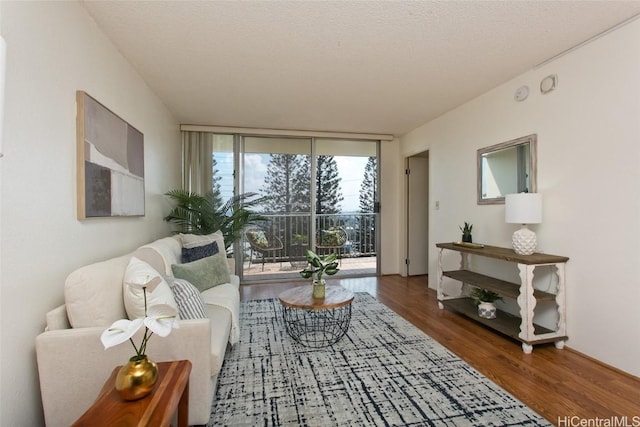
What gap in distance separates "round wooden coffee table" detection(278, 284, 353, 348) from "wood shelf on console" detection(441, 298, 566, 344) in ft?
3.96

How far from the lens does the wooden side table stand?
38.4 inches

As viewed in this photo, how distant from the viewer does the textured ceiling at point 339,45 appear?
74.2 inches

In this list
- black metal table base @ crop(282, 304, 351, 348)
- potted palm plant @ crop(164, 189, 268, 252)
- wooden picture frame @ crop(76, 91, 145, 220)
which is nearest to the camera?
wooden picture frame @ crop(76, 91, 145, 220)

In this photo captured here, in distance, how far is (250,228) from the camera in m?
4.91

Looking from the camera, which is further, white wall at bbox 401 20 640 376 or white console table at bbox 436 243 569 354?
white console table at bbox 436 243 569 354

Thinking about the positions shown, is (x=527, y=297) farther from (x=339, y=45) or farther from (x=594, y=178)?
(x=339, y=45)

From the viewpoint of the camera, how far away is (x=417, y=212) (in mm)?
5211

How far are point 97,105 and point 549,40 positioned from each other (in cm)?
324

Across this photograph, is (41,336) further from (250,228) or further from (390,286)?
(390,286)

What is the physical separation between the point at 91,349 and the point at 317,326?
1.94 meters

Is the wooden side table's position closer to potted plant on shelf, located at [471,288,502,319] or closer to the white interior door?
potted plant on shelf, located at [471,288,502,319]

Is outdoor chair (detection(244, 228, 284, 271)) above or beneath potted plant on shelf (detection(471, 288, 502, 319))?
above

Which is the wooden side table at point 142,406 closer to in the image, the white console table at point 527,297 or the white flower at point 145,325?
the white flower at point 145,325

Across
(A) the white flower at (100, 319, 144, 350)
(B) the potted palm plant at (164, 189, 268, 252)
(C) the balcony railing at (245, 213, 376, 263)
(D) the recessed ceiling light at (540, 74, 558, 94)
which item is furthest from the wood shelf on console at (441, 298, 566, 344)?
(A) the white flower at (100, 319, 144, 350)
